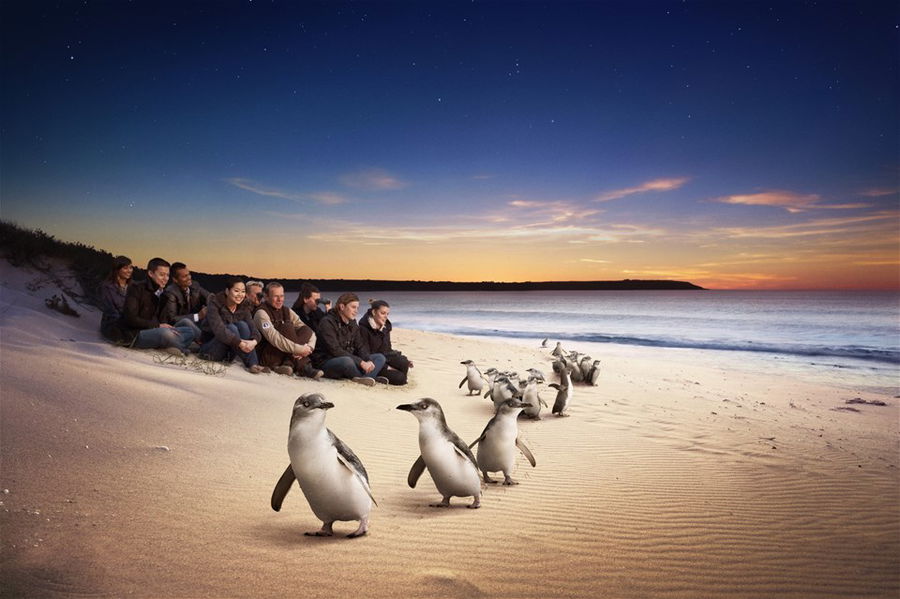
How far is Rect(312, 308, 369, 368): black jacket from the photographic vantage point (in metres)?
8.63

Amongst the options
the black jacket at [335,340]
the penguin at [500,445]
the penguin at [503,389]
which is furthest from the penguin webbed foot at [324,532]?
the black jacket at [335,340]

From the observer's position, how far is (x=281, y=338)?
8016 millimetres

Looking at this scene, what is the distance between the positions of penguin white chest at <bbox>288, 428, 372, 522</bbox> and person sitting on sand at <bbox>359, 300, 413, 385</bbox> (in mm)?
5982

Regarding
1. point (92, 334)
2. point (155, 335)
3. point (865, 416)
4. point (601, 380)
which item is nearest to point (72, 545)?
point (155, 335)

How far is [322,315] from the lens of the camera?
9.46 m

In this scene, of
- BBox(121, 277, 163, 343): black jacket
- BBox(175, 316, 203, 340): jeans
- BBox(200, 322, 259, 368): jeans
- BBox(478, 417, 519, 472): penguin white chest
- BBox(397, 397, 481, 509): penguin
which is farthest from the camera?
BBox(175, 316, 203, 340): jeans

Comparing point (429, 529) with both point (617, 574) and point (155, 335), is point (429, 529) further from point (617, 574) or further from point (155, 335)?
point (155, 335)

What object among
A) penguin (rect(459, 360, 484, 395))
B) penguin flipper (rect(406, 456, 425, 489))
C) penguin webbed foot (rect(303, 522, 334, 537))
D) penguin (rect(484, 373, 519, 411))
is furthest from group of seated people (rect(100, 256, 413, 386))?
penguin webbed foot (rect(303, 522, 334, 537))

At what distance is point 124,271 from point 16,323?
5.54ft

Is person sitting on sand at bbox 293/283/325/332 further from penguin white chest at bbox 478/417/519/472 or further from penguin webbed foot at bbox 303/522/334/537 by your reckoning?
penguin webbed foot at bbox 303/522/334/537

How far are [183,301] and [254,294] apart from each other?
44.0 inches

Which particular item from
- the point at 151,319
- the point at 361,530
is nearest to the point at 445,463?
the point at 361,530

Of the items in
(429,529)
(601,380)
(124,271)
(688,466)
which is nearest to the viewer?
(429,529)

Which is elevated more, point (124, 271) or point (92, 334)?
point (124, 271)
